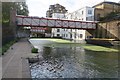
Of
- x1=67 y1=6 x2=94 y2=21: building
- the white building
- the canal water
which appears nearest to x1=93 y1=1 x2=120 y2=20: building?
x1=67 y1=6 x2=94 y2=21: building

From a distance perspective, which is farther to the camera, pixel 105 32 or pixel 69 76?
pixel 105 32

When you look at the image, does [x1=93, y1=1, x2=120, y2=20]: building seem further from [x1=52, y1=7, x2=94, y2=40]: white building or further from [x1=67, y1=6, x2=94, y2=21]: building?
[x1=52, y1=7, x2=94, y2=40]: white building

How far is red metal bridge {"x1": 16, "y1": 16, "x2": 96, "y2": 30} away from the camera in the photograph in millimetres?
54688

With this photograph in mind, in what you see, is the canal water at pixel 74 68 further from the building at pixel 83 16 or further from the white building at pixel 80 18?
the white building at pixel 80 18

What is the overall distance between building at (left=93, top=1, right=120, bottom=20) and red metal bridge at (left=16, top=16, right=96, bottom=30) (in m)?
7.86

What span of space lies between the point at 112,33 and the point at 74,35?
27.1 meters

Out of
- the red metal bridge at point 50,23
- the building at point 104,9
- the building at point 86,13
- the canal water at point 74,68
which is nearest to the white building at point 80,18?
the building at point 86,13

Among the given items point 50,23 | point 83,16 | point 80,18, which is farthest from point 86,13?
point 50,23

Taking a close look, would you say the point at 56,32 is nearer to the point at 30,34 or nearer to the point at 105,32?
the point at 30,34

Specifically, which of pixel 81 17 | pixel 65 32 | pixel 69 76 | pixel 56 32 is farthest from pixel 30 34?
pixel 69 76

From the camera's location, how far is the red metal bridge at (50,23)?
179 ft

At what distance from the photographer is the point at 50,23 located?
5666 cm

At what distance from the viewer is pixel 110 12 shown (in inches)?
2687

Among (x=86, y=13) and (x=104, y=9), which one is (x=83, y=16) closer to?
(x=86, y=13)
